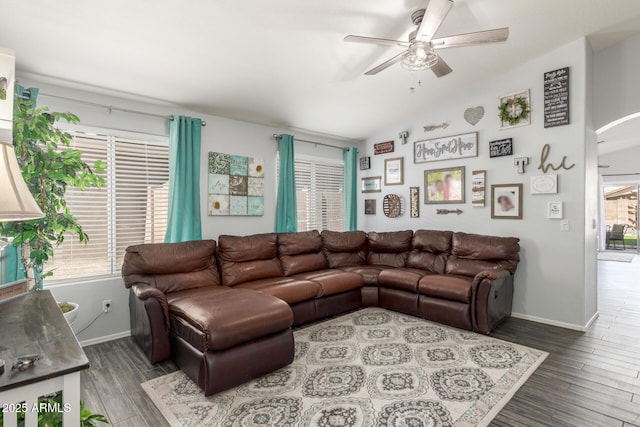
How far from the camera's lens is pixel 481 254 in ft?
12.9

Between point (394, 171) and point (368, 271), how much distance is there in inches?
73.3

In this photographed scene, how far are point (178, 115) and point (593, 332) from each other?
16.9 feet

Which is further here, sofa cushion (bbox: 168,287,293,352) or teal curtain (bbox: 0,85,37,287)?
teal curtain (bbox: 0,85,37,287)

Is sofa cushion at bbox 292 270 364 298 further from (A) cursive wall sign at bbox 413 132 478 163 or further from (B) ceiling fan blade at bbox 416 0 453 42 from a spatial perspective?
(B) ceiling fan blade at bbox 416 0 453 42

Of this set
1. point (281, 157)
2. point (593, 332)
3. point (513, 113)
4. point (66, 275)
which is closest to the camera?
point (66, 275)

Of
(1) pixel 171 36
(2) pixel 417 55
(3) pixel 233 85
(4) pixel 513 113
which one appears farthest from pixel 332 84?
(4) pixel 513 113

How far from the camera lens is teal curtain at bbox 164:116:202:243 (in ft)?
12.1

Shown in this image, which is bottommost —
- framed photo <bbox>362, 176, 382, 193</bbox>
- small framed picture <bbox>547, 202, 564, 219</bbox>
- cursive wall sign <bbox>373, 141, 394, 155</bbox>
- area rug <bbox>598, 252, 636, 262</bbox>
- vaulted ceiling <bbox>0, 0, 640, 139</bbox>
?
area rug <bbox>598, 252, 636, 262</bbox>

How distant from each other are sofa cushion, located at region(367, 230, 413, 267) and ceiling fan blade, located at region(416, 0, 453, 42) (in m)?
2.91

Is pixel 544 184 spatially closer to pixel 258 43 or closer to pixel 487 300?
pixel 487 300

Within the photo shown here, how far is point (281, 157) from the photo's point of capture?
4.74 m

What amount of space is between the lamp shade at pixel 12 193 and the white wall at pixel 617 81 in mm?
5143

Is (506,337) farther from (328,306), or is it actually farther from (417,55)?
(417,55)

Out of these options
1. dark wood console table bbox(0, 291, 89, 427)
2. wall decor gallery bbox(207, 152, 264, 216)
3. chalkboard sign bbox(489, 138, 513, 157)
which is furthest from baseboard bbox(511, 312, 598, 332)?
dark wood console table bbox(0, 291, 89, 427)
